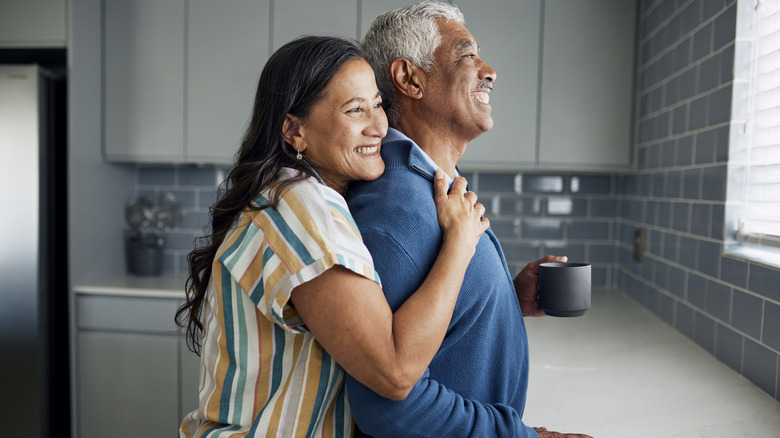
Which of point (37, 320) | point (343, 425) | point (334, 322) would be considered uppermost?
point (334, 322)

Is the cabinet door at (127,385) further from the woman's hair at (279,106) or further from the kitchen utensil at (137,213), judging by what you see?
the woman's hair at (279,106)

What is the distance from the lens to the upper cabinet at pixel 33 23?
7.97ft

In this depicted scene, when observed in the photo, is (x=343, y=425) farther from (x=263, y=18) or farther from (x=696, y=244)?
(x=263, y=18)

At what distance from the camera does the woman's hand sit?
0.87 m

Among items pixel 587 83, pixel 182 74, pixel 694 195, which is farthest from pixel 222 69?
pixel 694 195

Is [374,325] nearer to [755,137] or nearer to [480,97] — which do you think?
[480,97]

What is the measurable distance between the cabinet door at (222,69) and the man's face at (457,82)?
165 cm

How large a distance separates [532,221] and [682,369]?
1368mm

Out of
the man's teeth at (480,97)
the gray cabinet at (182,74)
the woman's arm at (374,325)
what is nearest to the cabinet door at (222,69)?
the gray cabinet at (182,74)

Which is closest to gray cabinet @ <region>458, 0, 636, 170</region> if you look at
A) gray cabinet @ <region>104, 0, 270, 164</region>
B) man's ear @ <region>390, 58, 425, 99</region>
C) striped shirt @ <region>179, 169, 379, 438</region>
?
gray cabinet @ <region>104, 0, 270, 164</region>

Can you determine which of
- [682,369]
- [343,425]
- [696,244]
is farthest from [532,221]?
[343,425]

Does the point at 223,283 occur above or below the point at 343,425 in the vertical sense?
above

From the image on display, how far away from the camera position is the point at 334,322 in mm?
737

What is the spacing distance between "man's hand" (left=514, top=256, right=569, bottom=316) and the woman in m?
0.31
